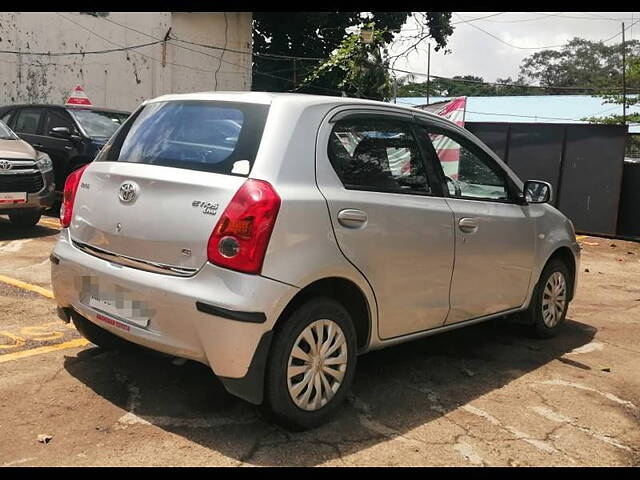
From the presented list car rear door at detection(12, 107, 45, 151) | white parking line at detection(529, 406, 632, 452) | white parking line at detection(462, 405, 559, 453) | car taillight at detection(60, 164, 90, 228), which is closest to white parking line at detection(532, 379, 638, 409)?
white parking line at detection(529, 406, 632, 452)

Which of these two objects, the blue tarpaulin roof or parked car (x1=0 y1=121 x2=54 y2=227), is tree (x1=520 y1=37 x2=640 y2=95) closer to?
the blue tarpaulin roof

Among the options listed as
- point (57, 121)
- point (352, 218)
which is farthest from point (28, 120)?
point (352, 218)

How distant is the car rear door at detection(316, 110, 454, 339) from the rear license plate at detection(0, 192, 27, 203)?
18.4ft

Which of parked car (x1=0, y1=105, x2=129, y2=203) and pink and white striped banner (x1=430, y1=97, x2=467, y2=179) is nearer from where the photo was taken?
pink and white striped banner (x1=430, y1=97, x2=467, y2=179)

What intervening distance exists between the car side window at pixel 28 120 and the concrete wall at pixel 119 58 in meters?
7.62

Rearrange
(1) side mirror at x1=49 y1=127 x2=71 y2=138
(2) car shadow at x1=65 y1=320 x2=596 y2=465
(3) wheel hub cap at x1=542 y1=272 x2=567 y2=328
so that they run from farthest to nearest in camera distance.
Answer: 1. (1) side mirror at x1=49 y1=127 x2=71 y2=138
2. (3) wheel hub cap at x1=542 y1=272 x2=567 y2=328
3. (2) car shadow at x1=65 y1=320 x2=596 y2=465

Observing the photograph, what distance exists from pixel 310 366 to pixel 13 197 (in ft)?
19.4

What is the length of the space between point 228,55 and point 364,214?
1933cm

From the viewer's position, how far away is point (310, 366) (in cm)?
321

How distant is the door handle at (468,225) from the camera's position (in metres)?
4.03

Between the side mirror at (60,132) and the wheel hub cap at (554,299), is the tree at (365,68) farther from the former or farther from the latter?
the wheel hub cap at (554,299)

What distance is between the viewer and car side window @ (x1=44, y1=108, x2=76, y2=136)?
9484 millimetres

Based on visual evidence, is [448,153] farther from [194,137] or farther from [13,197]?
[13,197]
